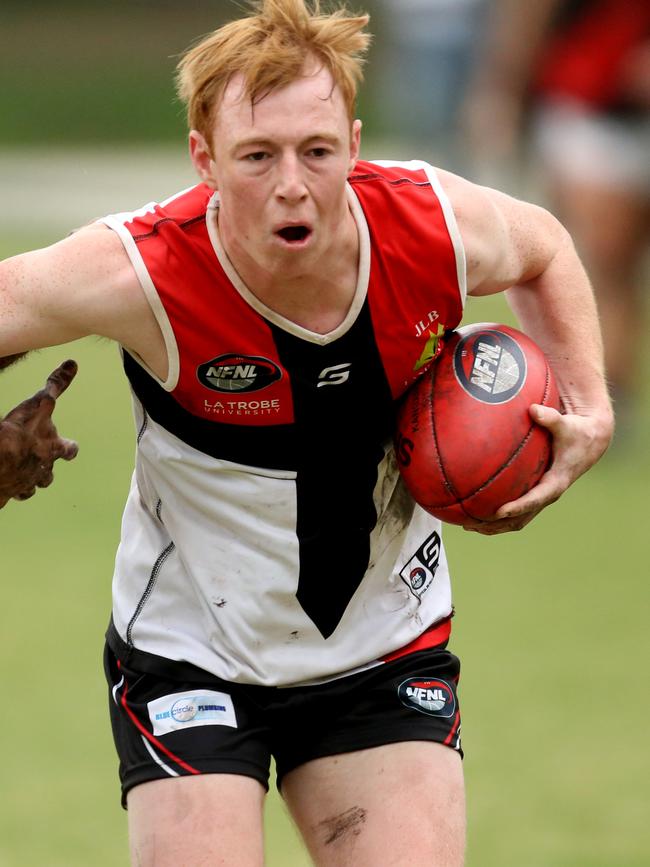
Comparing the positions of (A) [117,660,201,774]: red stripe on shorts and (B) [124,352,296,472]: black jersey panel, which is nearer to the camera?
(A) [117,660,201,774]: red stripe on shorts

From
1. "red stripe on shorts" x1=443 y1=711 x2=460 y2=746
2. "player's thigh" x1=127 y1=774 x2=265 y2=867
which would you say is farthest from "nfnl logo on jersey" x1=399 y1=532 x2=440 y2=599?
"player's thigh" x1=127 y1=774 x2=265 y2=867

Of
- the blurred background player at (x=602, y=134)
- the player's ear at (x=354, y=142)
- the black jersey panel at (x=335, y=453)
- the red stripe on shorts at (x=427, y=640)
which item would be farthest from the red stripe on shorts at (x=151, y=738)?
the blurred background player at (x=602, y=134)

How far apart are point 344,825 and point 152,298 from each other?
4.34 ft

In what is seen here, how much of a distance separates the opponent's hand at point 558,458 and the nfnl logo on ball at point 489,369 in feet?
0.29

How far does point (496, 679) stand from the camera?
7.15 m

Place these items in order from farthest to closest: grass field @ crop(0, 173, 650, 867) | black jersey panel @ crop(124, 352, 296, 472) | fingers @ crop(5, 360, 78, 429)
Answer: grass field @ crop(0, 173, 650, 867) → fingers @ crop(5, 360, 78, 429) → black jersey panel @ crop(124, 352, 296, 472)

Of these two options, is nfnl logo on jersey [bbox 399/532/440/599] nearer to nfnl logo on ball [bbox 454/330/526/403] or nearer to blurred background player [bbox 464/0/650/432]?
nfnl logo on ball [bbox 454/330/526/403]

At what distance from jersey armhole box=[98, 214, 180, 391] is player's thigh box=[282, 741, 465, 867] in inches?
39.9

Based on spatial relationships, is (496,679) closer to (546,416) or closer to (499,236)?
(546,416)

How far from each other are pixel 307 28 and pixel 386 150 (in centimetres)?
2127

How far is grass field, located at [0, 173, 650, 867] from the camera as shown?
5727mm

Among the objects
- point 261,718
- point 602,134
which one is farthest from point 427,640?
point 602,134

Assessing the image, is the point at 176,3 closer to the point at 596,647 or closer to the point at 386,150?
the point at 386,150

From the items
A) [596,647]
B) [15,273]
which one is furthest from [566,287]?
[596,647]
